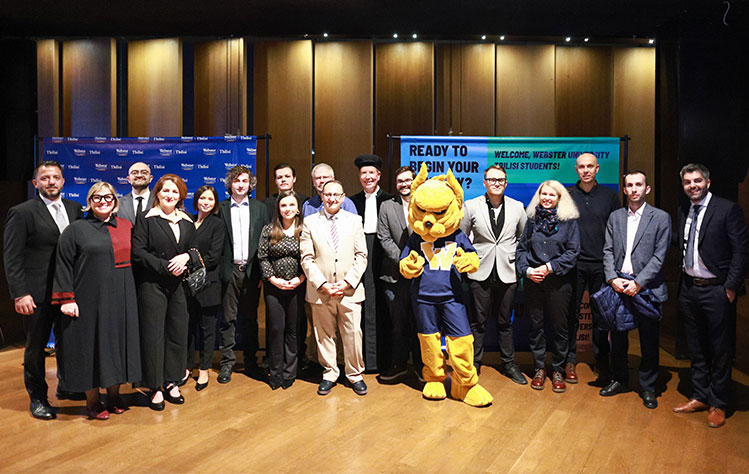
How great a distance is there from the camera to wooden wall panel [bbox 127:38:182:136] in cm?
668

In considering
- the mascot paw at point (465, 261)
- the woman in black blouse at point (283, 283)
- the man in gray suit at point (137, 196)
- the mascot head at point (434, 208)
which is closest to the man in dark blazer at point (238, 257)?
the woman in black blouse at point (283, 283)

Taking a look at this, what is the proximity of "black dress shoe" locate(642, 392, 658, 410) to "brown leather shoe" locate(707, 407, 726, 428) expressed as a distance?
0.32 m

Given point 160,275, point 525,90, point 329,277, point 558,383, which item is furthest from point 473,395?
point 525,90

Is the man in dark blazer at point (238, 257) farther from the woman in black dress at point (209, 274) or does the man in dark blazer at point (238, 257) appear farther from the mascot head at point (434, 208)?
the mascot head at point (434, 208)

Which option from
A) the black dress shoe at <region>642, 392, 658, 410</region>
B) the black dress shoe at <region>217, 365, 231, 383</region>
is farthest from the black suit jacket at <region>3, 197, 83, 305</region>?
the black dress shoe at <region>642, 392, 658, 410</region>

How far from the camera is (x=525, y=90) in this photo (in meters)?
6.80

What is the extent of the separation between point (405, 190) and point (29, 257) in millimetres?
2685

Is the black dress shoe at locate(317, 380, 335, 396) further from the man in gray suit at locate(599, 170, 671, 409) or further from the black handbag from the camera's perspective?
the man in gray suit at locate(599, 170, 671, 409)

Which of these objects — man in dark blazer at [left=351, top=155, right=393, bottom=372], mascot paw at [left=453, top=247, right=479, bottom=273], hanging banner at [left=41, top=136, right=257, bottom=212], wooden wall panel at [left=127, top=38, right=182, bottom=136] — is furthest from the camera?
wooden wall panel at [left=127, top=38, right=182, bottom=136]

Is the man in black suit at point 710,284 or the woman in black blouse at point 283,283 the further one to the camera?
the woman in black blouse at point 283,283

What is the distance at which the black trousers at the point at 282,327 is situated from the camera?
158 inches

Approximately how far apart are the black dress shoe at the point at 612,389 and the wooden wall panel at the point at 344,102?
3.94 m

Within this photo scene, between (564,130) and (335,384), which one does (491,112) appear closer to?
(564,130)

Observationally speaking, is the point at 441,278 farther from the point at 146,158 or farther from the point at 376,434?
the point at 146,158
